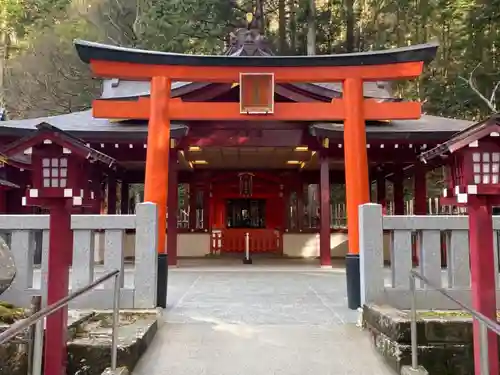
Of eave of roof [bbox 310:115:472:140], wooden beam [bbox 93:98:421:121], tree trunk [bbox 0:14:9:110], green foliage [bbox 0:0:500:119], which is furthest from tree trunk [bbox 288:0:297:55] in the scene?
wooden beam [bbox 93:98:421:121]

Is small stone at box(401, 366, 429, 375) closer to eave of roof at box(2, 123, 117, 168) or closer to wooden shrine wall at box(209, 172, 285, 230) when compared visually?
eave of roof at box(2, 123, 117, 168)

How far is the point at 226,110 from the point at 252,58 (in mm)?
1087

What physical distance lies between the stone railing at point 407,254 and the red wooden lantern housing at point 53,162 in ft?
10.8

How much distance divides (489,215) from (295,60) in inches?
207

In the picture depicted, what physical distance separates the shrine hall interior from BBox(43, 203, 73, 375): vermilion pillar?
13.1 feet

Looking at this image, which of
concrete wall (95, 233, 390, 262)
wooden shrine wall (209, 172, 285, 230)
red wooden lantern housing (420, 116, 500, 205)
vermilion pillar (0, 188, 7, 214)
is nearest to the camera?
red wooden lantern housing (420, 116, 500, 205)

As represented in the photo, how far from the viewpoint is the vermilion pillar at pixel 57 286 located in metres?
3.92

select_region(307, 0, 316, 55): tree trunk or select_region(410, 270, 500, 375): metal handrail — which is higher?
select_region(307, 0, 316, 55): tree trunk

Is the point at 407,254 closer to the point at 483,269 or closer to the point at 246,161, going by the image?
the point at 483,269

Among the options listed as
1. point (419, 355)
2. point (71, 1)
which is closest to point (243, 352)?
point (419, 355)

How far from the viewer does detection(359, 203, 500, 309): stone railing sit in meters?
5.61

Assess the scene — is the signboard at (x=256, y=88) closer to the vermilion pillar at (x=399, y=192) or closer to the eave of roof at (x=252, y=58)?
the eave of roof at (x=252, y=58)

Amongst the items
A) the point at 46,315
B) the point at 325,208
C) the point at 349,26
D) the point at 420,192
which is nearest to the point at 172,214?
the point at 325,208

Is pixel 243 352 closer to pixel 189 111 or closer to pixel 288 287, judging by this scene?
pixel 288 287
